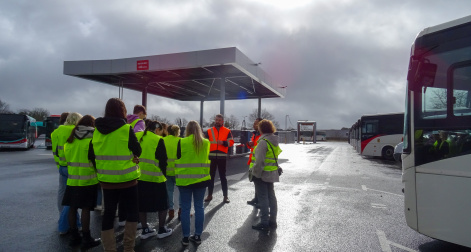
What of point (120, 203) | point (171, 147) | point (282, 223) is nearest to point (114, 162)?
point (120, 203)


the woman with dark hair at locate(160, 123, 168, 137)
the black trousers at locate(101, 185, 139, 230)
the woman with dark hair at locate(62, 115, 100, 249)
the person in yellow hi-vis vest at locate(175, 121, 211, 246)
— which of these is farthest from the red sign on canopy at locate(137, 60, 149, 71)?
the black trousers at locate(101, 185, 139, 230)

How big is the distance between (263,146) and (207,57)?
1227 cm

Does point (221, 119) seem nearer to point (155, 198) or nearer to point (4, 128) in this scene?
point (155, 198)

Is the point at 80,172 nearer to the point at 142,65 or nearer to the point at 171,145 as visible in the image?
the point at 171,145

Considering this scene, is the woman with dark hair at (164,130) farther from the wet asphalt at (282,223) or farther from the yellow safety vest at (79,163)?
the wet asphalt at (282,223)

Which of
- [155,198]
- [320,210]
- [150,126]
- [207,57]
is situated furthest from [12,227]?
[207,57]

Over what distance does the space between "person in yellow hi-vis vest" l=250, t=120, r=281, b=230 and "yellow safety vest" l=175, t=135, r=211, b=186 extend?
1091mm

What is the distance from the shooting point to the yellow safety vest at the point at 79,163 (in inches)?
157

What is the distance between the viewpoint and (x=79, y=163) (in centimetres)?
399

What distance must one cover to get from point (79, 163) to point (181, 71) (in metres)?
15.5

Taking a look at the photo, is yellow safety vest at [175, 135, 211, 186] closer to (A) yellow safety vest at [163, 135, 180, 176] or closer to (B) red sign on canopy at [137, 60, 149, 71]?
(A) yellow safety vest at [163, 135, 180, 176]

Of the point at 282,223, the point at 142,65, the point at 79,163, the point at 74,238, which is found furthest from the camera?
the point at 142,65

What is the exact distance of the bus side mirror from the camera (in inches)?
152

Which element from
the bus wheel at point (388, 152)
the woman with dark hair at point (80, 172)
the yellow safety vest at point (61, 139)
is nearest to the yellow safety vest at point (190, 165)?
the woman with dark hair at point (80, 172)
